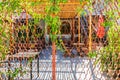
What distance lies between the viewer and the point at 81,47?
921cm

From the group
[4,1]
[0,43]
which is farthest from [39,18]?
[0,43]

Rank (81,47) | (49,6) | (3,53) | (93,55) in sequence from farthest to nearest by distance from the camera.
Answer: (81,47) < (3,53) < (93,55) < (49,6)

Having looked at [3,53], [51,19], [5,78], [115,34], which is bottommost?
[5,78]

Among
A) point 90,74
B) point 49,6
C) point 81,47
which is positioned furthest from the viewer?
point 81,47

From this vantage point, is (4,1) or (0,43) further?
(0,43)

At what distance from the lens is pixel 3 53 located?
2.56m

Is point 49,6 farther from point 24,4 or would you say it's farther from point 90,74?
point 90,74

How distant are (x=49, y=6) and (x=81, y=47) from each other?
288 inches

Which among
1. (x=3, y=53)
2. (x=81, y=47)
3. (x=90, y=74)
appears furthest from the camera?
(x=81, y=47)

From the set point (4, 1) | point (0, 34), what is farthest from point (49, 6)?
point (0, 34)

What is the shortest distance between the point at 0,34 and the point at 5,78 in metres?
0.75

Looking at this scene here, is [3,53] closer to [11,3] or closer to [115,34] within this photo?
[11,3]

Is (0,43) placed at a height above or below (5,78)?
above

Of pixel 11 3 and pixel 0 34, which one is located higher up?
pixel 11 3
